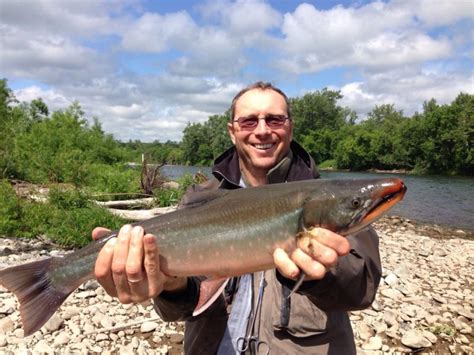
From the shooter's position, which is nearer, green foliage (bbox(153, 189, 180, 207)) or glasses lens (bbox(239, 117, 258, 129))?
glasses lens (bbox(239, 117, 258, 129))

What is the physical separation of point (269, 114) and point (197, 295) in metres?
1.89

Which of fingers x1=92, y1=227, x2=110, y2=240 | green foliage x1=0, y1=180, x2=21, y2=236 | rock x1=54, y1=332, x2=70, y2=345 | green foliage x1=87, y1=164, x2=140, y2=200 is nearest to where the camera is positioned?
fingers x1=92, y1=227, x2=110, y2=240

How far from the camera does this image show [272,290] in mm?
3361

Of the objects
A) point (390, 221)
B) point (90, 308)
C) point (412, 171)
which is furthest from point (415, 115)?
point (90, 308)

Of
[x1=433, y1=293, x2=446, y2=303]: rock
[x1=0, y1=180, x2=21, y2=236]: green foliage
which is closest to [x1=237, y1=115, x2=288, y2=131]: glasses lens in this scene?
[x1=433, y1=293, x2=446, y2=303]: rock

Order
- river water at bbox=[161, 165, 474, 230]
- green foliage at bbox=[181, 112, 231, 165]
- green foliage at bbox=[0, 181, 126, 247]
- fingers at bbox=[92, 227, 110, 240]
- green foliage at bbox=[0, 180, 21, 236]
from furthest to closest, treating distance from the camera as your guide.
Result: green foliage at bbox=[181, 112, 231, 165] → river water at bbox=[161, 165, 474, 230] → green foliage at bbox=[0, 180, 21, 236] → green foliage at bbox=[0, 181, 126, 247] → fingers at bbox=[92, 227, 110, 240]

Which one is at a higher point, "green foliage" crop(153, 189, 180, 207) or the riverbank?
"green foliage" crop(153, 189, 180, 207)

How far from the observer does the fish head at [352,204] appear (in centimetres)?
275

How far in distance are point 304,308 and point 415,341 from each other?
187 inches

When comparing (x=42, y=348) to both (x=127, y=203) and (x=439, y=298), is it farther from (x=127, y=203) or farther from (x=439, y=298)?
(x=127, y=203)

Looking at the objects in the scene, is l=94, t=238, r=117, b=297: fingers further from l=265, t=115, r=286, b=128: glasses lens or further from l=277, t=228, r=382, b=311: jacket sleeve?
l=265, t=115, r=286, b=128: glasses lens

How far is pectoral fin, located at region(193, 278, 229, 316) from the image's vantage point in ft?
9.82

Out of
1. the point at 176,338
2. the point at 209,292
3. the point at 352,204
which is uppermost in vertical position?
the point at 352,204

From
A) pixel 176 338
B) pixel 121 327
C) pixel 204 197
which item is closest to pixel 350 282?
pixel 204 197
